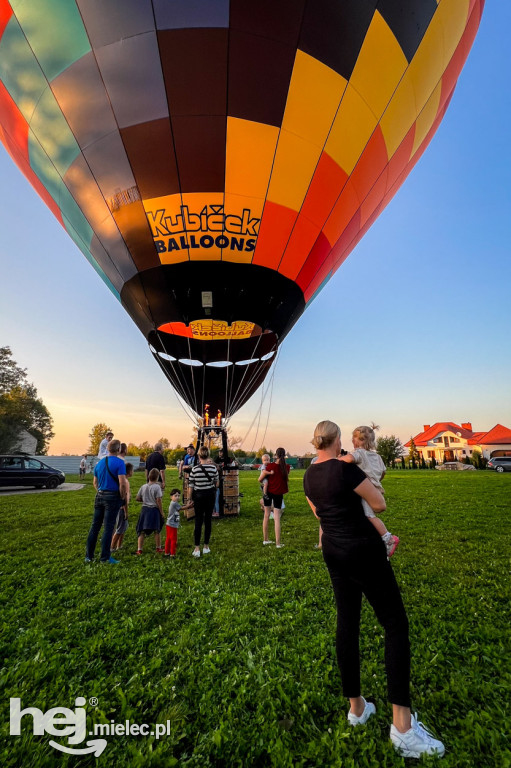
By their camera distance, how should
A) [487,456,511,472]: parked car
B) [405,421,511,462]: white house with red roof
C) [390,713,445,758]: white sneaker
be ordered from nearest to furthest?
[390,713,445,758]: white sneaker
[487,456,511,472]: parked car
[405,421,511,462]: white house with red roof

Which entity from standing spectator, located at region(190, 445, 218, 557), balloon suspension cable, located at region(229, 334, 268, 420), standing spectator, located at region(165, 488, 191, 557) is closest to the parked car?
balloon suspension cable, located at region(229, 334, 268, 420)

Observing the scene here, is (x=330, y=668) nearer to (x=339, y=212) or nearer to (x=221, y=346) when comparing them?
(x=221, y=346)

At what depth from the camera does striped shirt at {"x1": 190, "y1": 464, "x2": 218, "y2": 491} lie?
225 inches

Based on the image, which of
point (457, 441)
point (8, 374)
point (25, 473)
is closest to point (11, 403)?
point (8, 374)

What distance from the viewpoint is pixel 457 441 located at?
62469mm

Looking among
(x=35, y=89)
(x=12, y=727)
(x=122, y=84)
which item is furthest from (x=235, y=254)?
(x=12, y=727)

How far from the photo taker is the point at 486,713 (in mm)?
2135

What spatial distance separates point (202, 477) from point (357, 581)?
3884 millimetres

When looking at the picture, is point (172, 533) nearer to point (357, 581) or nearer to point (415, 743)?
point (357, 581)

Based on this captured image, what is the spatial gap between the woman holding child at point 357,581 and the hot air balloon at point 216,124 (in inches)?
219

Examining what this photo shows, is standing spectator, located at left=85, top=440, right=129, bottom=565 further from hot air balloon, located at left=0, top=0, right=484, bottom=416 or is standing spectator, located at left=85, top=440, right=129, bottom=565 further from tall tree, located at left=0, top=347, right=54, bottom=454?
tall tree, located at left=0, top=347, right=54, bottom=454

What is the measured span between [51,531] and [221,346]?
544cm

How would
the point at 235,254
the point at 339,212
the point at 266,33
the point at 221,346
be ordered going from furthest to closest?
the point at 221,346 < the point at 339,212 < the point at 235,254 < the point at 266,33
